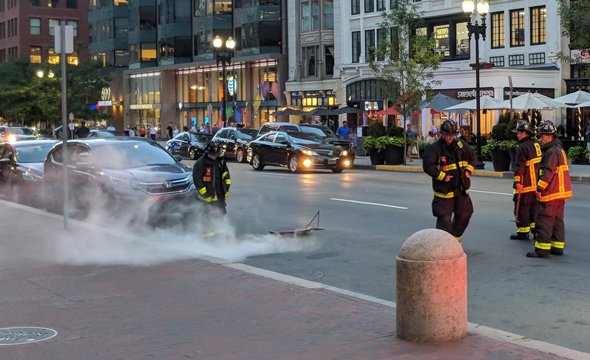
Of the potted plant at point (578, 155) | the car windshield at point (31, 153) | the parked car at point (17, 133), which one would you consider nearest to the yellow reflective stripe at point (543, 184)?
the car windshield at point (31, 153)

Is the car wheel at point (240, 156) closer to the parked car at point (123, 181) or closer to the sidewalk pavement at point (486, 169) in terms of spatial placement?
the sidewalk pavement at point (486, 169)

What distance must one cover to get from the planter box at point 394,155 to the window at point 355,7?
79.1 feet

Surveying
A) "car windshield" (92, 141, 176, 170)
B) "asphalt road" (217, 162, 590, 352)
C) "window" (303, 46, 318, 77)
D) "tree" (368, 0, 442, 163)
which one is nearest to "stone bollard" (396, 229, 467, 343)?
"asphalt road" (217, 162, 590, 352)

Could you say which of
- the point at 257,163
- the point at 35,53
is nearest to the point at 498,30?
the point at 257,163

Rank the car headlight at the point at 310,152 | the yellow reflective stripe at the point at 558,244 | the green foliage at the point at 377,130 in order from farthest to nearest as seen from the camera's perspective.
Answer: the green foliage at the point at 377,130, the car headlight at the point at 310,152, the yellow reflective stripe at the point at 558,244

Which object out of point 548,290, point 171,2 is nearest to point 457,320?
point 548,290

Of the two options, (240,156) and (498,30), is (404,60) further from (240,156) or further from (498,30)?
(498,30)

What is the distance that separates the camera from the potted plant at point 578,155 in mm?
27594

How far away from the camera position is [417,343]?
6004 mm

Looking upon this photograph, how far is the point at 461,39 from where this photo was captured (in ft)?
151

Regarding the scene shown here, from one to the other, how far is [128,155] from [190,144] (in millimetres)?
24355

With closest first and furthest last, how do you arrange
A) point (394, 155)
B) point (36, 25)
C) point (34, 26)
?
point (394, 155) < point (34, 26) < point (36, 25)

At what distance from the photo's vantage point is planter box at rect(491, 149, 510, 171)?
2583 cm

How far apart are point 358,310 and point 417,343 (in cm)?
116
